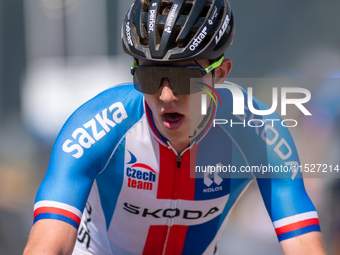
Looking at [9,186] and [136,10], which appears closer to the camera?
[136,10]

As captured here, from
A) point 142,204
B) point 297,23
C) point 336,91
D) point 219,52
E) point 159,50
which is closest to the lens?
point 159,50

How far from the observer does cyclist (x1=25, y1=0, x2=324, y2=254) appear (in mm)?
1944

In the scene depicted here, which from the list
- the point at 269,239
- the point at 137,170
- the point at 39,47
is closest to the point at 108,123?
the point at 137,170

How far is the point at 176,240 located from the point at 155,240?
5.2 inches

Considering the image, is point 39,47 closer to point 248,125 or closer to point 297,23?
point 297,23

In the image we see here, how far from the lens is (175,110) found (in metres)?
1.96

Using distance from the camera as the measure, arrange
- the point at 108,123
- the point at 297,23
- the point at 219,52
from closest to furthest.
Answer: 1. the point at 219,52
2. the point at 108,123
3. the point at 297,23

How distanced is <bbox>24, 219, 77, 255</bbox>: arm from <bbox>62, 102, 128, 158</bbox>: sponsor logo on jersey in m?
0.37

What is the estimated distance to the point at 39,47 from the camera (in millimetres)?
5578

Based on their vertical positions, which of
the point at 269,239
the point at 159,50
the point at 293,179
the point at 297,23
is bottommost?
the point at 269,239

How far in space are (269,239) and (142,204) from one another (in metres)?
2.74

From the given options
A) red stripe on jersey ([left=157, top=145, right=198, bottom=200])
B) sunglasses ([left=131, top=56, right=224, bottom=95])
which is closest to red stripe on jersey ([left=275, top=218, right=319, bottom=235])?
red stripe on jersey ([left=157, top=145, right=198, bottom=200])

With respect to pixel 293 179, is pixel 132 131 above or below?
above

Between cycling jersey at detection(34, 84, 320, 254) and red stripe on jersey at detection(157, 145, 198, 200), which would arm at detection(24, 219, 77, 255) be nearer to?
cycling jersey at detection(34, 84, 320, 254)
